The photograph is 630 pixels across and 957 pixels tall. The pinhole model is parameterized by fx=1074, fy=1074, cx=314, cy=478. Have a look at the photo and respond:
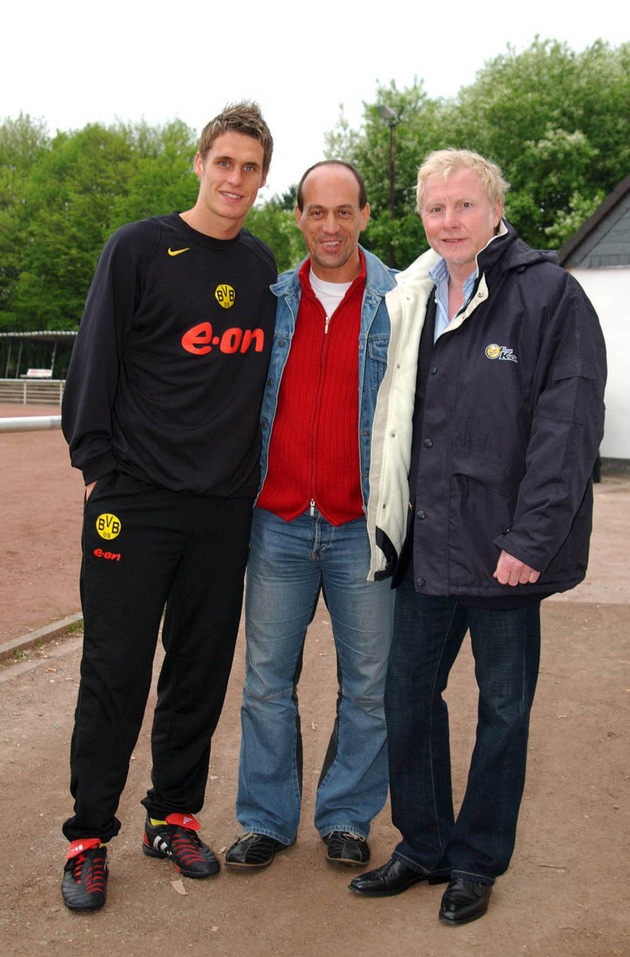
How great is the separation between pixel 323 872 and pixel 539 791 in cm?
118

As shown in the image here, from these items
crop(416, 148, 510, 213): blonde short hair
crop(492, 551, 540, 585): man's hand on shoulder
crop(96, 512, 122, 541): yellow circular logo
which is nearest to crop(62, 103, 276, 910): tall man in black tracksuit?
crop(96, 512, 122, 541): yellow circular logo

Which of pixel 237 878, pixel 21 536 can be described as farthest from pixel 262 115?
pixel 21 536

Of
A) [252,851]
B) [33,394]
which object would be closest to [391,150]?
[33,394]

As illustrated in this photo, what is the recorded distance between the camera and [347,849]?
378 centimetres

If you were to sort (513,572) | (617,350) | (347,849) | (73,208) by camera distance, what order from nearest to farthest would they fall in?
(513,572) < (347,849) < (617,350) < (73,208)

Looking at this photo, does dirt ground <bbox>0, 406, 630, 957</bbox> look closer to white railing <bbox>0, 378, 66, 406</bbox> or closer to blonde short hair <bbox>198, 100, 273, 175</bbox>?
blonde short hair <bbox>198, 100, 273, 175</bbox>

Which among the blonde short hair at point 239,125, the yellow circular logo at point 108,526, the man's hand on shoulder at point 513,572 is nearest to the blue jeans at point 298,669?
the yellow circular logo at point 108,526

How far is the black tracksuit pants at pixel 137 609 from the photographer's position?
356 cm

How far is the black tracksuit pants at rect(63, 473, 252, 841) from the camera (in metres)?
3.56

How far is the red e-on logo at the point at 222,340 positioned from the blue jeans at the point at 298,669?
59 centimetres

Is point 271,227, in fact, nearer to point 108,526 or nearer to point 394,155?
point 394,155

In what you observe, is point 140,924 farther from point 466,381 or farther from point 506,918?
point 466,381

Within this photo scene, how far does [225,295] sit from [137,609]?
1090 mm

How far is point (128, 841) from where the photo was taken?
3.93 meters
